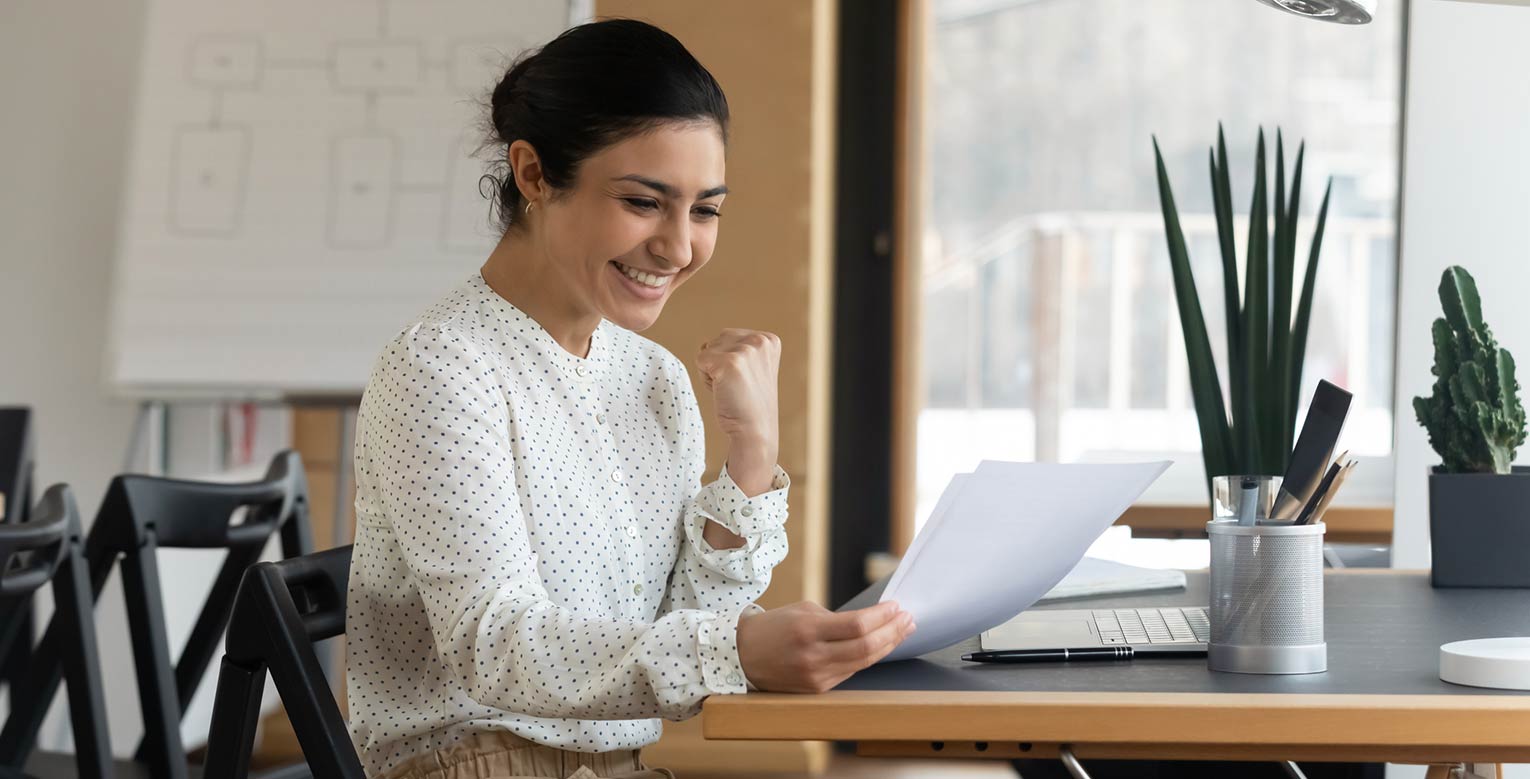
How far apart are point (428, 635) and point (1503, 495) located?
3.45 feet

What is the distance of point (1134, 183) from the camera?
4918 millimetres

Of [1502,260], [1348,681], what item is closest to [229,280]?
[1502,260]

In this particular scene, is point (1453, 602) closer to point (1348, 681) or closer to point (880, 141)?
point (1348, 681)

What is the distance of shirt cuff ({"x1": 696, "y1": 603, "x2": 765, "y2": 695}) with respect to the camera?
3.02ft

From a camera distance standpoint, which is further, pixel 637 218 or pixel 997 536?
pixel 637 218

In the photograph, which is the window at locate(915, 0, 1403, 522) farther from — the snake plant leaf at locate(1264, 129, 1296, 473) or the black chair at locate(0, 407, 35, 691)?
the snake plant leaf at locate(1264, 129, 1296, 473)

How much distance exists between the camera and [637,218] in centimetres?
128

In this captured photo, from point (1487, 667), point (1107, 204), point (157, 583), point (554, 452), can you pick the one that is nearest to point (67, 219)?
point (157, 583)

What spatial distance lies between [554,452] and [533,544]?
86mm

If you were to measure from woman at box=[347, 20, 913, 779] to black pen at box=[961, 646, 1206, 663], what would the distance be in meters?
0.22

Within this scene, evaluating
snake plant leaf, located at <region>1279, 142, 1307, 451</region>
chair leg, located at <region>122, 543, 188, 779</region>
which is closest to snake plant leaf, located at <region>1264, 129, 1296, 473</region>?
snake plant leaf, located at <region>1279, 142, 1307, 451</region>

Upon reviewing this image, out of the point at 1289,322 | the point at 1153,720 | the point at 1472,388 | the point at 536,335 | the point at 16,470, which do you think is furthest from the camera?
the point at 16,470

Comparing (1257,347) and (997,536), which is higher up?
(1257,347)

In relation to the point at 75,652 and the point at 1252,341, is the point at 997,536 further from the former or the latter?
the point at 75,652
